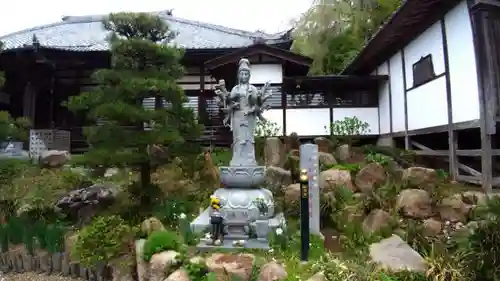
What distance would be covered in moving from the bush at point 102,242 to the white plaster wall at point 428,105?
9.44 meters

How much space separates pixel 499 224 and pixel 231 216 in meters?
4.43

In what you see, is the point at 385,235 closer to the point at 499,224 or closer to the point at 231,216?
the point at 499,224

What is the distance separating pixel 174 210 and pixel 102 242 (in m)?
2.11

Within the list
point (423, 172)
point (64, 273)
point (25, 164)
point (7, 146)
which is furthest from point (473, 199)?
point (7, 146)

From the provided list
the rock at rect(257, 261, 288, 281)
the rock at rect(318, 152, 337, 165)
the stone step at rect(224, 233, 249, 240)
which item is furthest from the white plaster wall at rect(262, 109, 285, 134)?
the rock at rect(257, 261, 288, 281)

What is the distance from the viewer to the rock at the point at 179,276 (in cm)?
575

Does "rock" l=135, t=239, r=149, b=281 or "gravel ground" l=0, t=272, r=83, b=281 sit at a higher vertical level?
"rock" l=135, t=239, r=149, b=281

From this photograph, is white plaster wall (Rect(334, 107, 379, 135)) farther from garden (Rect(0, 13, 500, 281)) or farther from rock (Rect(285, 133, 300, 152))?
garden (Rect(0, 13, 500, 281))

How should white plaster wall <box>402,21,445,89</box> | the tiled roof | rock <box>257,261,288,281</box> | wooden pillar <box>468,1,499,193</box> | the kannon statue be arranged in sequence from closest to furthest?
rock <box>257,261,288,281</box> → the kannon statue → wooden pillar <box>468,1,499,193</box> → white plaster wall <box>402,21,445,89</box> → the tiled roof

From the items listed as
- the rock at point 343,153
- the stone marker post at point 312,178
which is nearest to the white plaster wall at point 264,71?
the rock at point 343,153

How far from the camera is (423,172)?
9.61 m

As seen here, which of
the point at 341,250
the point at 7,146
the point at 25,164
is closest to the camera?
the point at 341,250

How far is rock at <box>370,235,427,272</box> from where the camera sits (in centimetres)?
563

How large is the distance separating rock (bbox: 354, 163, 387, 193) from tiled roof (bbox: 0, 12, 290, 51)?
807 centimetres
